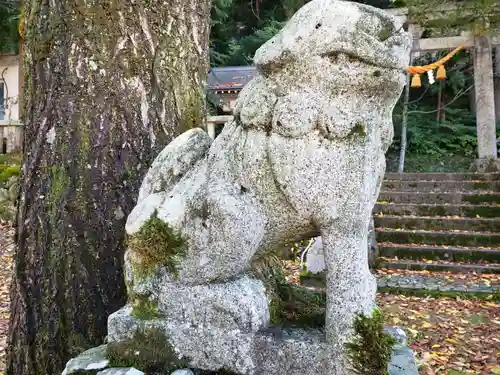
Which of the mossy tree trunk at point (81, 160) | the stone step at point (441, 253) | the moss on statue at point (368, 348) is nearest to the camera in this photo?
the moss on statue at point (368, 348)

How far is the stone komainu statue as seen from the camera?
1531 mm

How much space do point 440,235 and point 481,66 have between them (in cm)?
504

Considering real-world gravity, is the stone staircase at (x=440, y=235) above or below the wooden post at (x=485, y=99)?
below

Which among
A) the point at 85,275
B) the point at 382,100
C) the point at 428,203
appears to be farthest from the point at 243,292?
the point at 428,203

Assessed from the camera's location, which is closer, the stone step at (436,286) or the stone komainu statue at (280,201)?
the stone komainu statue at (280,201)

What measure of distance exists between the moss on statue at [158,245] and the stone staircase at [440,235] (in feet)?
15.1

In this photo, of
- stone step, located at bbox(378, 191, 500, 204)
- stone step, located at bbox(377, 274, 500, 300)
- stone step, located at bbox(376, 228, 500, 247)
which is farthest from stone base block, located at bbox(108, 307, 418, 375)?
stone step, located at bbox(378, 191, 500, 204)

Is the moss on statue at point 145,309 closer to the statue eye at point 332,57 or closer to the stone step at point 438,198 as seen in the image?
the statue eye at point 332,57

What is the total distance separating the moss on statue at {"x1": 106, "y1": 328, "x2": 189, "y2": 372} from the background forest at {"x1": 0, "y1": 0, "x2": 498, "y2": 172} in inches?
472

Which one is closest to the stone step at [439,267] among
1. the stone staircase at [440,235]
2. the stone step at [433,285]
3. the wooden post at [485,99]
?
the stone staircase at [440,235]

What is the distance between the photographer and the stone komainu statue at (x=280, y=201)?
1.53 meters

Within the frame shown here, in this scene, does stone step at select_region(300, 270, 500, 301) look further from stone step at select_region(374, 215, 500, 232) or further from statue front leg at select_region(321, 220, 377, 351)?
statue front leg at select_region(321, 220, 377, 351)

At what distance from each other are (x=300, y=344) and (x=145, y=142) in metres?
1.35

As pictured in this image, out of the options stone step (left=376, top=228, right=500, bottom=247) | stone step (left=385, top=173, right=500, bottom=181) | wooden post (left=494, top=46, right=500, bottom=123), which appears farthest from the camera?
wooden post (left=494, top=46, right=500, bottom=123)
